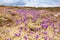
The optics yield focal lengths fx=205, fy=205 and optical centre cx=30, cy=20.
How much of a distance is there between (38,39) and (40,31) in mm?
1757

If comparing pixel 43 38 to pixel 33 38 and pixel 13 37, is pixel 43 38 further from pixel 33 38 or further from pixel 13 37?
pixel 13 37

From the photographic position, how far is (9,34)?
8.95 meters

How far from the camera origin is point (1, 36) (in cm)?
868

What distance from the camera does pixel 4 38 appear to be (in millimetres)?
8266

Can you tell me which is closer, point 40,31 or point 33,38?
point 33,38

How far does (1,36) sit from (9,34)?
415 mm

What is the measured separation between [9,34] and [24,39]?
3.86 ft

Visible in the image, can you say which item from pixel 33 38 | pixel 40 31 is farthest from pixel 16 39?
pixel 40 31

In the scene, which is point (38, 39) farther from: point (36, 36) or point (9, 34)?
point (9, 34)

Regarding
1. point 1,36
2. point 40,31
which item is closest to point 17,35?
point 1,36

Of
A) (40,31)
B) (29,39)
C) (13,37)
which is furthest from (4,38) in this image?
(40,31)

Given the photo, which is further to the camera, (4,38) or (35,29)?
(35,29)

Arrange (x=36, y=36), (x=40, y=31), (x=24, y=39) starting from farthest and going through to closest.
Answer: (x=40, y=31)
(x=36, y=36)
(x=24, y=39)

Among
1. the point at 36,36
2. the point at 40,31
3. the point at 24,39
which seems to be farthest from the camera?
the point at 40,31
